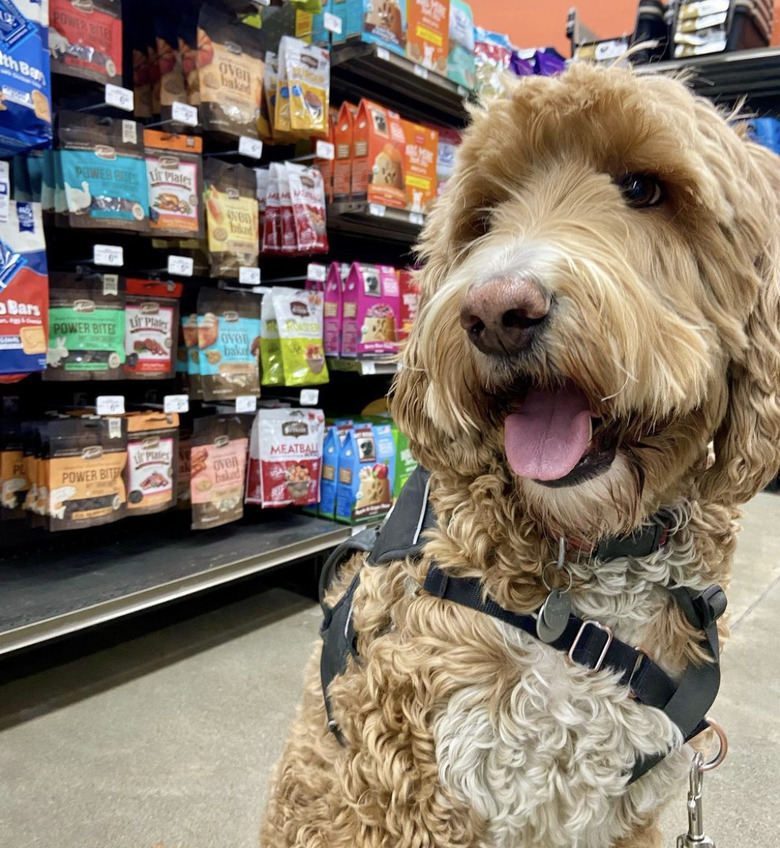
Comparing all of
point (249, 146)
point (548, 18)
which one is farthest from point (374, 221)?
point (548, 18)

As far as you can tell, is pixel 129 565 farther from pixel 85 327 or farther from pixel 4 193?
pixel 4 193

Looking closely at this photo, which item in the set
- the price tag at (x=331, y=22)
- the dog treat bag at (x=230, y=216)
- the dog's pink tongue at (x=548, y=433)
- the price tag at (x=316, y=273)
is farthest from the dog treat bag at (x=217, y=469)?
the dog's pink tongue at (x=548, y=433)

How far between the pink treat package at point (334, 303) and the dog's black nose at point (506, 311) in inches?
90.2

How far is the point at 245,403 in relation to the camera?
8.75 feet

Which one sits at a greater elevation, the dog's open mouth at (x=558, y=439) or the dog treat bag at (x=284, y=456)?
the dog's open mouth at (x=558, y=439)

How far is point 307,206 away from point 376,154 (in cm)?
45

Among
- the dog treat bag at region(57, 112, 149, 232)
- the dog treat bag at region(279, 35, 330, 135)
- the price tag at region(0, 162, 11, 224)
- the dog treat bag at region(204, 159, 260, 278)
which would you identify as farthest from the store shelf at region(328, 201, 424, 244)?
the price tag at region(0, 162, 11, 224)

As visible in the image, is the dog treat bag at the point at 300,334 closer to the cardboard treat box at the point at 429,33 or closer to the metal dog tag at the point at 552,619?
Result: the cardboard treat box at the point at 429,33

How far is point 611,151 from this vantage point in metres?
0.93

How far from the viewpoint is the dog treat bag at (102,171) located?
2.09 m

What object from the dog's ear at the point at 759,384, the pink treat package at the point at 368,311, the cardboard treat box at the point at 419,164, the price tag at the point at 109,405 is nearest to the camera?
the dog's ear at the point at 759,384

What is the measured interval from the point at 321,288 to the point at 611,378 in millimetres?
2404

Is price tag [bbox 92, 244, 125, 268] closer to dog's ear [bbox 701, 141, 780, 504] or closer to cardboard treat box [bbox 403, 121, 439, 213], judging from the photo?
cardboard treat box [bbox 403, 121, 439, 213]

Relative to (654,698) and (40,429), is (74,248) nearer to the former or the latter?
(40,429)
